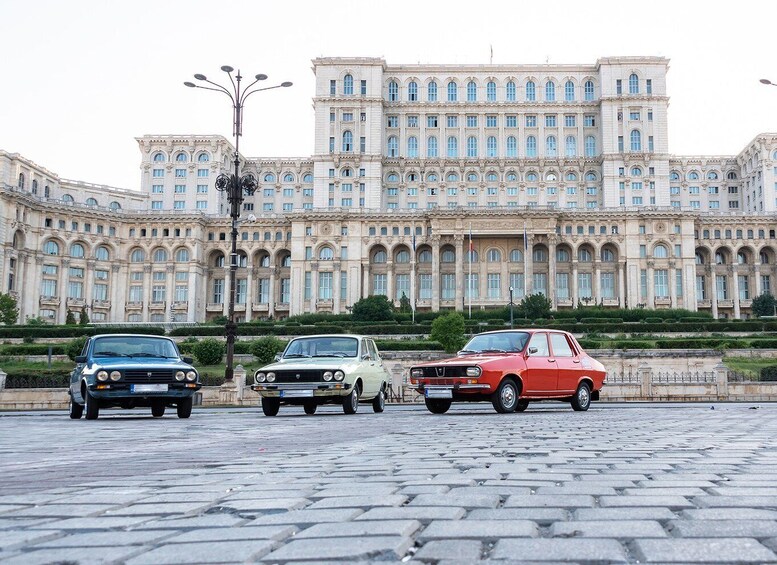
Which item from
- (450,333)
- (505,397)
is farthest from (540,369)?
(450,333)

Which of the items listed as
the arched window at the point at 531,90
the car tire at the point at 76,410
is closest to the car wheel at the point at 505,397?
the car tire at the point at 76,410

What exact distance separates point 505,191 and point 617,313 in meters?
26.3

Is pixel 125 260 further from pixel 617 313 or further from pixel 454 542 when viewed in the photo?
pixel 454 542

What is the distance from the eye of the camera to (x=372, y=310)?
7231cm

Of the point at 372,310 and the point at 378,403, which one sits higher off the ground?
the point at 372,310

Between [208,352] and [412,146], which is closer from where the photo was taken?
[208,352]

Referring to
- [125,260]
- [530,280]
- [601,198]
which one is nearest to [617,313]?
[530,280]

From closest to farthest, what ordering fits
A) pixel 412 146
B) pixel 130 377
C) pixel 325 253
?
pixel 130 377 < pixel 325 253 < pixel 412 146

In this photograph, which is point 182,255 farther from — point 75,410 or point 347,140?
point 75,410

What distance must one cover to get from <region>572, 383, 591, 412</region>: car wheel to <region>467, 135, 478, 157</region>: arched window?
261 ft

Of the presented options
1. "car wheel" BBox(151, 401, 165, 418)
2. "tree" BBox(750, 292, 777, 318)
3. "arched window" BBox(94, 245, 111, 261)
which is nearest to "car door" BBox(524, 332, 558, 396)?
"car wheel" BBox(151, 401, 165, 418)

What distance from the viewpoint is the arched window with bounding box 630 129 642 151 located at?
91125mm

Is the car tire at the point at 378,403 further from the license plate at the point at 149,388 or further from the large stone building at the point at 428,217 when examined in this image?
the large stone building at the point at 428,217

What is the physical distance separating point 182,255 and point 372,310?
28965mm
